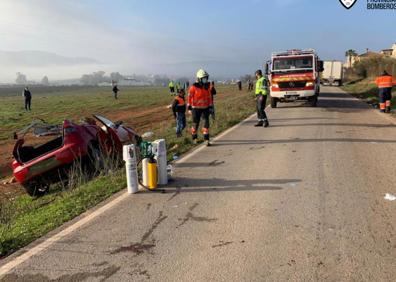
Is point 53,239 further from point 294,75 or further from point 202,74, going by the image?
point 294,75

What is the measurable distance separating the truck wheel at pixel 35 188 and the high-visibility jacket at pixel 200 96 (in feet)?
13.2

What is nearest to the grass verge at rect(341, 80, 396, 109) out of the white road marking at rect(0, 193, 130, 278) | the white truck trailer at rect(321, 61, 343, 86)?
the white truck trailer at rect(321, 61, 343, 86)

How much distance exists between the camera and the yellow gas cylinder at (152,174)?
6.38 meters

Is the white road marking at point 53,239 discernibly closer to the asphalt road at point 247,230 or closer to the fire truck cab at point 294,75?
the asphalt road at point 247,230

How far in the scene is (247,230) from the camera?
185 inches

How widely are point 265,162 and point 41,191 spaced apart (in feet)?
14.4

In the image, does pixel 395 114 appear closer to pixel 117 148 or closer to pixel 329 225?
pixel 117 148

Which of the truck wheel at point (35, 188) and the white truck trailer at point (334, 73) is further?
the white truck trailer at point (334, 73)

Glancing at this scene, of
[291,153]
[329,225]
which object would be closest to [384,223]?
[329,225]

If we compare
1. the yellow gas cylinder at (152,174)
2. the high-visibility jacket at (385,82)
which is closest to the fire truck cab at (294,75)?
the high-visibility jacket at (385,82)

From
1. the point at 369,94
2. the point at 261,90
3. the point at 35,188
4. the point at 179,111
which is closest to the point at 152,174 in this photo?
the point at 35,188

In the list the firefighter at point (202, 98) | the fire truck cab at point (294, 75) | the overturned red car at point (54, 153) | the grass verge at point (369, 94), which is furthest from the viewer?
the grass verge at point (369, 94)

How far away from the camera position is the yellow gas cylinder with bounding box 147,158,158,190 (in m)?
6.38

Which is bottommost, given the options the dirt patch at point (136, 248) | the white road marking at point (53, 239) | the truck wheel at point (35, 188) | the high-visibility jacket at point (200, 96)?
the truck wheel at point (35, 188)
